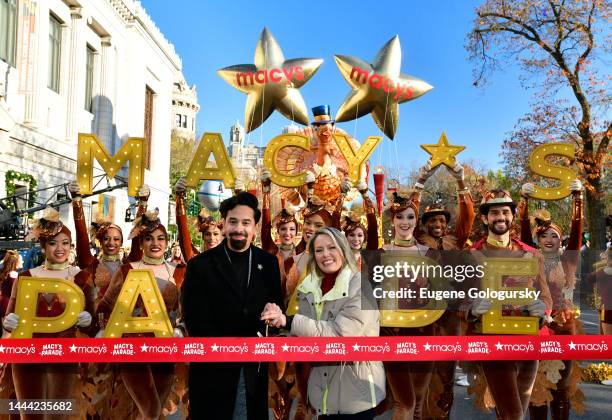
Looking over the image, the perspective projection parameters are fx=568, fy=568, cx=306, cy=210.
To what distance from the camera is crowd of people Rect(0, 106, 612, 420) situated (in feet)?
11.9

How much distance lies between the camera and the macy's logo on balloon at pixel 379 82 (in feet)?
30.3

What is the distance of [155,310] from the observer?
4.78m

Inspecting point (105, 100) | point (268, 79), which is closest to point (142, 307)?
point (268, 79)

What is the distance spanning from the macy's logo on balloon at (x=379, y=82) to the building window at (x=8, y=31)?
16.4 metres

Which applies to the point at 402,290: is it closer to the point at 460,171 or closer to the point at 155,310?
the point at 460,171

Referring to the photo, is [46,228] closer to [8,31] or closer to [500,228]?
[500,228]

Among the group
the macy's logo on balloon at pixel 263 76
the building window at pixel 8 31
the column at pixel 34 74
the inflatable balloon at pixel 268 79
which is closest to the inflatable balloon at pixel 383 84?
the inflatable balloon at pixel 268 79

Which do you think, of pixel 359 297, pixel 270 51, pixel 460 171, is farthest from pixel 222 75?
pixel 359 297

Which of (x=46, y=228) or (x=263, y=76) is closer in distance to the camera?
(x=46, y=228)

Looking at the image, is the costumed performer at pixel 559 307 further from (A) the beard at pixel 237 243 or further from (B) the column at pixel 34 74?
(B) the column at pixel 34 74

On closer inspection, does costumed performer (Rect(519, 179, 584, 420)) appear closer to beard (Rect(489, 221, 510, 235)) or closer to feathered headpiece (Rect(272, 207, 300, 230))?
beard (Rect(489, 221, 510, 235))

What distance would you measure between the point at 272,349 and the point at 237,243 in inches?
38.0

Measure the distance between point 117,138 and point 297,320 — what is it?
105 ft

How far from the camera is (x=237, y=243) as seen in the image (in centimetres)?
392
